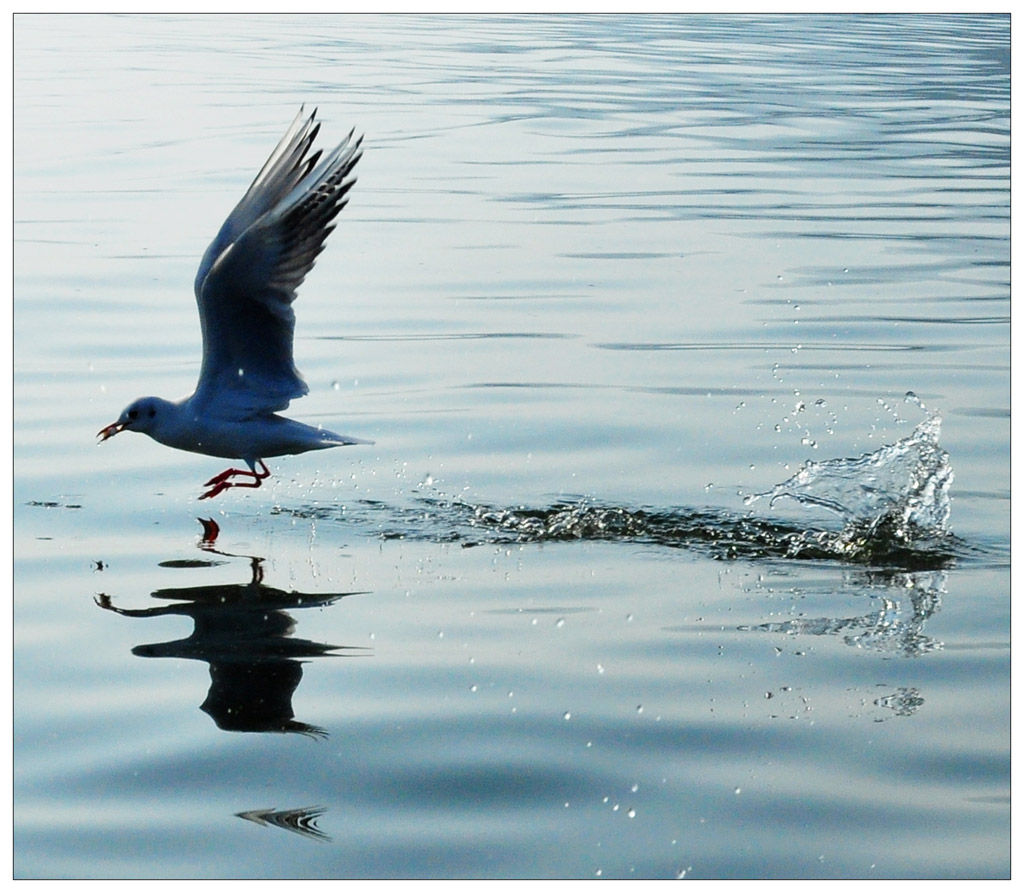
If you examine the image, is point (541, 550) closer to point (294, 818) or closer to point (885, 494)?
point (885, 494)

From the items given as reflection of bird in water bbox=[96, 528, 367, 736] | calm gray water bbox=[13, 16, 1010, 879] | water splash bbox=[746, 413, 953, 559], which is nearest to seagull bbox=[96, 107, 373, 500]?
calm gray water bbox=[13, 16, 1010, 879]

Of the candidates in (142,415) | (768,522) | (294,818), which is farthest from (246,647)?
(768,522)

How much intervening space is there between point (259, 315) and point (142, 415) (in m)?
0.75

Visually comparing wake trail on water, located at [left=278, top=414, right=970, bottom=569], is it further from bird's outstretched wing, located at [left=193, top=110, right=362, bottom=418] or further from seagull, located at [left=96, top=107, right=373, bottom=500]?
bird's outstretched wing, located at [left=193, top=110, right=362, bottom=418]

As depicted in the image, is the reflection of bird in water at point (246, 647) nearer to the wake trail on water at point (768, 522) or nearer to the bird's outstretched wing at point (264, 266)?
the wake trail on water at point (768, 522)

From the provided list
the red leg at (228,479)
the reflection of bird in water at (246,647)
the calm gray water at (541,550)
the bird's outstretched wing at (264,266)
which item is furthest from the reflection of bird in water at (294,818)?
the red leg at (228,479)

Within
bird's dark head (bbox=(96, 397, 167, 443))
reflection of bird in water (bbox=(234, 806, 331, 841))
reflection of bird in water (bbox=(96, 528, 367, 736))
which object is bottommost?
reflection of bird in water (bbox=(234, 806, 331, 841))

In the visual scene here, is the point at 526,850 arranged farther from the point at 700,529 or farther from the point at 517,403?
the point at 517,403

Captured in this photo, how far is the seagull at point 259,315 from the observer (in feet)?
25.6

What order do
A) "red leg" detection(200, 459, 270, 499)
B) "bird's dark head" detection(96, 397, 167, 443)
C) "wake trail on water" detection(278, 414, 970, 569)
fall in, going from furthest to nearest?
"red leg" detection(200, 459, 270, 499) < "bird's dark head" detection(96, 397, 167, 443) < "wake trail on water" detection(278, 414, 970, 569)

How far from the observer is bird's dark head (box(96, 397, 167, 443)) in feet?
26.7

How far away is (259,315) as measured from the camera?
803cm

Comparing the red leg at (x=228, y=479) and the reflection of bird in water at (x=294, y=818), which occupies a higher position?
the red leg at (x=228, y=479)

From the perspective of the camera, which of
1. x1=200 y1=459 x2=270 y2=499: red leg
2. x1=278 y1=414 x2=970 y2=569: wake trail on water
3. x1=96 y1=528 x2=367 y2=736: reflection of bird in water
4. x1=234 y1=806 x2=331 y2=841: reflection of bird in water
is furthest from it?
x1=200 y1=459 x2=270 y2=499: red leg
